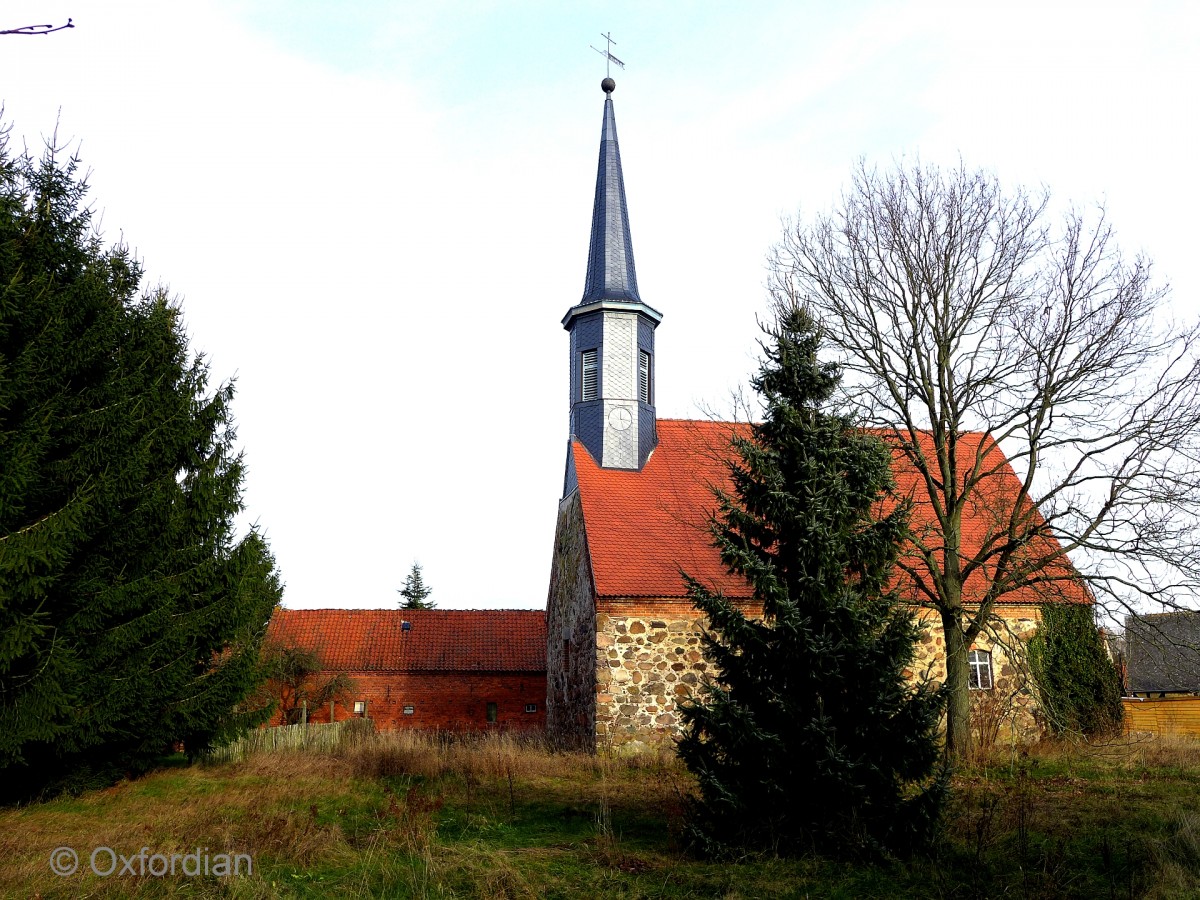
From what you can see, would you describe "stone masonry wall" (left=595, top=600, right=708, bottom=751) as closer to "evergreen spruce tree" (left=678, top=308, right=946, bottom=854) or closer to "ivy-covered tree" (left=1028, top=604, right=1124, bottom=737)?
"ivy-covered tree" (left=1028, top=604, right=1124, bottom=737)

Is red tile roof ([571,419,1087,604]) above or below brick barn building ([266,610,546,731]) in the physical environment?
above

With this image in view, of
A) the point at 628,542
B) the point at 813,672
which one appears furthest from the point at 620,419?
the point at 813,672

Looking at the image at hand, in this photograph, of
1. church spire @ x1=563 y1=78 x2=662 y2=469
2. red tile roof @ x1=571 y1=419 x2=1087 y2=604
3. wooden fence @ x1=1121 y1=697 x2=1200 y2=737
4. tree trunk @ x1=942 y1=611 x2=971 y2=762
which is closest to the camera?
tree trunk @ x1=942 y1=611 x2=971 y2=762

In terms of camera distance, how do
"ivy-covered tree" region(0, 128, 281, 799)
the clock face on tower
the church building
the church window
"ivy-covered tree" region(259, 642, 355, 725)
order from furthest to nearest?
"ivy-covered tree" region(259, 642, 355, 725) < the church window < the clock face on tower < the church building < "ivy-covered tree" region(0, 128, 281, 799)

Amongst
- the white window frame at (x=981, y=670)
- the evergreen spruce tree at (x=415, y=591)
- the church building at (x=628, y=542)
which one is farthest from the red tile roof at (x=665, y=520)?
the evergreen spruce tree at (x=415, y=591)

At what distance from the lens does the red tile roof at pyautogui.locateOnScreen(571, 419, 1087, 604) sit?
58.0 ft

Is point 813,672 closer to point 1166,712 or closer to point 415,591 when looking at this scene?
point 1166,712

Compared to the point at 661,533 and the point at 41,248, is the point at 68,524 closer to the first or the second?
the point at 41,248

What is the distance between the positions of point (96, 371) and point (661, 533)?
1107cm

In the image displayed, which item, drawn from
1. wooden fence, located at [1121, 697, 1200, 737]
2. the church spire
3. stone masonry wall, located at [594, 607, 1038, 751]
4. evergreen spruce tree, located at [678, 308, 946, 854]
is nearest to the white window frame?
stone masonry wall, located at [594, 607, 1038, 751]

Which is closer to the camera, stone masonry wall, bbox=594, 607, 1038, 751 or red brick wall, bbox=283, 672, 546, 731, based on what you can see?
stone masonry wall, bbox=594, 607, 1038, 751

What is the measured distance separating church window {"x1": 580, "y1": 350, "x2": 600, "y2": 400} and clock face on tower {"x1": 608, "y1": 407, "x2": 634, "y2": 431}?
0.58 meters

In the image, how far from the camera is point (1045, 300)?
44.8ft

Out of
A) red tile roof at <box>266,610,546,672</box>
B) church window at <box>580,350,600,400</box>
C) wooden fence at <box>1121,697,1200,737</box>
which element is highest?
church window at <box>580,350,600,400</box>
